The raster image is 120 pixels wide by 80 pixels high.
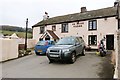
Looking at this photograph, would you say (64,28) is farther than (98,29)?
Yes

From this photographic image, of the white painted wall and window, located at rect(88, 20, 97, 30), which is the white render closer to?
window, located at rect(88, 20, 97, 30)

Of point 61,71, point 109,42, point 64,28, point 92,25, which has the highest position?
point 92,25

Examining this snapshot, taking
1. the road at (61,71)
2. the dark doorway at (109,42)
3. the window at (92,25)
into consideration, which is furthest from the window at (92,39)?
the road at (61,71)


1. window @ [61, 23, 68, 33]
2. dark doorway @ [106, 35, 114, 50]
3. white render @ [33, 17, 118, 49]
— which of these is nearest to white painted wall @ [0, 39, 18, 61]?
white render @ [33, 17, 118, 49]

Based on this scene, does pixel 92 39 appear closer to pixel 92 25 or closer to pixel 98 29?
pixel 98 29

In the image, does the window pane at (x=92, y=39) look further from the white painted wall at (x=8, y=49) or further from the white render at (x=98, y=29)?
the white painted wall at (x=8, y=49)

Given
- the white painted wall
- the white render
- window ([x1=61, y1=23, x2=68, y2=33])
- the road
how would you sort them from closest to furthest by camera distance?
the road < the white painted wall < the white render < window ([x1=61, y1=23, x2=68, y2=33])

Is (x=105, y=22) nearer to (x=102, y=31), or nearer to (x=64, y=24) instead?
(x=102, y=31)

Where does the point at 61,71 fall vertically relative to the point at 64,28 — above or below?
below

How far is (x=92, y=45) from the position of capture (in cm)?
2623

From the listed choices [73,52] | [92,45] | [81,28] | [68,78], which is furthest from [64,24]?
[68,78]

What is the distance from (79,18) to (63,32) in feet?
13.3

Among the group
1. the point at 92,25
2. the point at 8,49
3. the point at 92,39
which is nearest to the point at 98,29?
the point at 92,25

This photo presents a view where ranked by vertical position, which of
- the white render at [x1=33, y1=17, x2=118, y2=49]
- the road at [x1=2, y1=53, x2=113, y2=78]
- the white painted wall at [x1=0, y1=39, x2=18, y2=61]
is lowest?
the road at [x1=2, y1=53, x2=113, y2=78]
